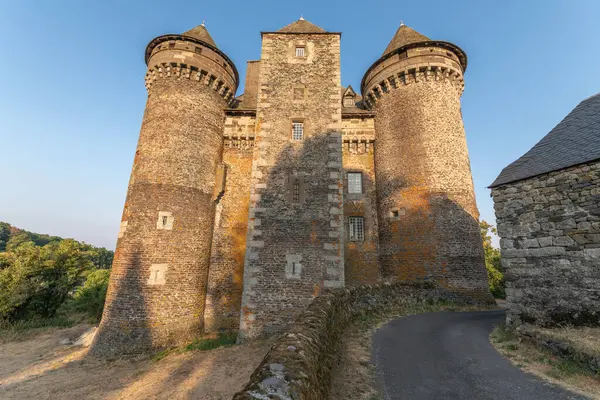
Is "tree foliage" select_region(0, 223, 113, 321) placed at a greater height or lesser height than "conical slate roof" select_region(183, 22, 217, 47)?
lesser

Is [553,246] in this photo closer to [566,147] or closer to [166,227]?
[566,147]

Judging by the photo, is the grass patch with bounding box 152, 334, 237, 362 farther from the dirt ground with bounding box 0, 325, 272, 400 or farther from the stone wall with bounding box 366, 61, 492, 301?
the stone wall with bounding box 366, 61, 492, 301

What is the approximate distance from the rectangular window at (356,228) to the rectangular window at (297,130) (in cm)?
595

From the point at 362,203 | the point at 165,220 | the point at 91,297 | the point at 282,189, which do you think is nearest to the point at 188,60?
the point at 165,220

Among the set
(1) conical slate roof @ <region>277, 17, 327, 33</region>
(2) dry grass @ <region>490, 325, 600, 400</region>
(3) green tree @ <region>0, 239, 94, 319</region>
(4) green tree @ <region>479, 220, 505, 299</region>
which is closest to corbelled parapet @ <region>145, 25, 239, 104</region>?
(1) conical slate roof @ <region>277, 17, 327, 33</region>

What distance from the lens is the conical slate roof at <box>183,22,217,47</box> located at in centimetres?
1481

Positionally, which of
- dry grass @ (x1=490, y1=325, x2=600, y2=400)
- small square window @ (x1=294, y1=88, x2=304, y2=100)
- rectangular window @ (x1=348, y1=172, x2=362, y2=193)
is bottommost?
dry grass @ (x1=490, y1=325, x2=600, y2=400)

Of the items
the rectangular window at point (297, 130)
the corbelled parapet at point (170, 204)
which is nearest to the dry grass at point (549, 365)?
the rectangular window at point (297, 130)

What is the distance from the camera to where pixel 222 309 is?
12852 mm

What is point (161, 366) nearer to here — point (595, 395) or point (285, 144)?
point (285, 144)

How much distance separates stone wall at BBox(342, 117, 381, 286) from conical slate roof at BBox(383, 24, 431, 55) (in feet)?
16.4

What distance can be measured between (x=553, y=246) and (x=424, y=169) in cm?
845

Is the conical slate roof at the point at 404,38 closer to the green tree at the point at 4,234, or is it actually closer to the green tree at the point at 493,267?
the green tree at the point at 493,267

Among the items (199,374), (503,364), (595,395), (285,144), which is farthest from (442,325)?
(285,144)
